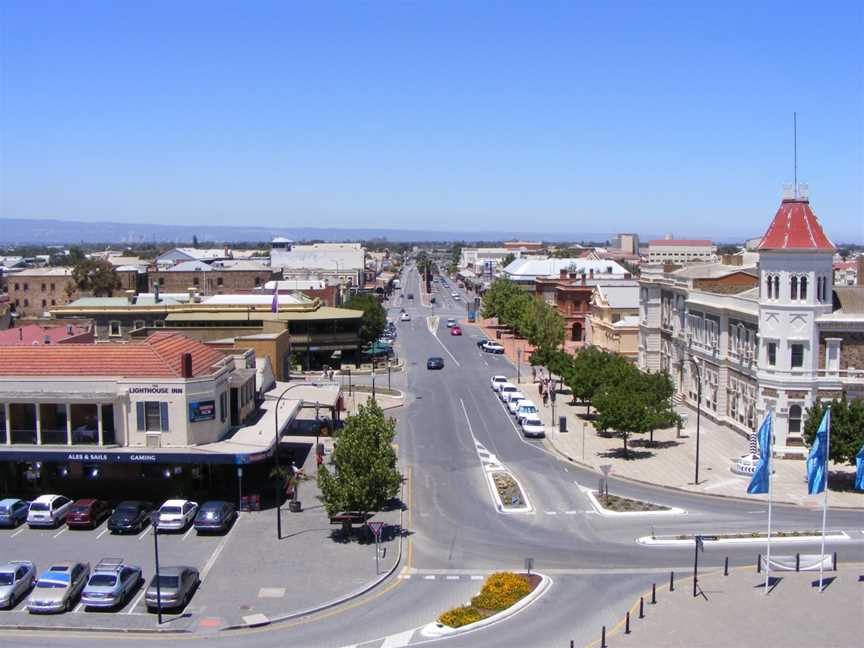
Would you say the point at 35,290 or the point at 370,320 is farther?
the point at 35,290

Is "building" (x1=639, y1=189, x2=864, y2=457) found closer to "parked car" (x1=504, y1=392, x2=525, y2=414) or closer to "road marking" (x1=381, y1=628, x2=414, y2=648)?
"parked car" (x1=504, y1=392, x2=525, y2=414)

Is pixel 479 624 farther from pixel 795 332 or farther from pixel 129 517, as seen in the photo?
pixel 795 332

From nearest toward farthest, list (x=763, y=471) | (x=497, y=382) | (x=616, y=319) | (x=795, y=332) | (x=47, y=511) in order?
(x=763, y=471) → (x=47, y=511) → (x=795, y=332) → (x=497, y=382) → (x=616, y=319)

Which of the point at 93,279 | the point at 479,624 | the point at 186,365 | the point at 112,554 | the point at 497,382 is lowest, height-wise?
the point at 112,554

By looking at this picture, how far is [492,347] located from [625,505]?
221 ft

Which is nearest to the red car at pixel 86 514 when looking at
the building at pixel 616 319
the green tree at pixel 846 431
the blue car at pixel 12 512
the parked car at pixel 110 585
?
the blue car at pixel 12 512

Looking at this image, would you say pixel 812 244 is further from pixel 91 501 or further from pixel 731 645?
pixel 91 501

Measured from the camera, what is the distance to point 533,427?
202ft

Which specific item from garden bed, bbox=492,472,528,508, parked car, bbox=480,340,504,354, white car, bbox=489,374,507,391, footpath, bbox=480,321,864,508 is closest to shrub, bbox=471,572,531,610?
garden bed, bbox=492,472,528,508

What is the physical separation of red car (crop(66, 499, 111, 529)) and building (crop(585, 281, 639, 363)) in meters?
58.4

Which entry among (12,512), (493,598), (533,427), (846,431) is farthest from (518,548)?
(533,427)

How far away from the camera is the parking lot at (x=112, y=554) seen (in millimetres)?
30203

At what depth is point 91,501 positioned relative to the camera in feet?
135

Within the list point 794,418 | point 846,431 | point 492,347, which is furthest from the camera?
point 492,347
